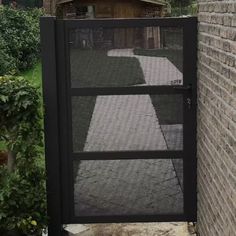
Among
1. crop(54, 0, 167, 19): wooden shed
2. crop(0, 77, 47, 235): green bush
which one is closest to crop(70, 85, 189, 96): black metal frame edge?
crop(0, 77, 47, 235): green bush

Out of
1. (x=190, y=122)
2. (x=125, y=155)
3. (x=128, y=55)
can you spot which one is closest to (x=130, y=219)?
(x=125, y=155)

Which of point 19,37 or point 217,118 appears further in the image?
point 19,37

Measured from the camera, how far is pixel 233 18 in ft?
10.3

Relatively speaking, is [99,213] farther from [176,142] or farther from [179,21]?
[179,21]

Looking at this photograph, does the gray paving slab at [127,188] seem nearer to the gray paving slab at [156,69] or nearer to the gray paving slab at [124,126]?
the gray paving slab at [124,126]

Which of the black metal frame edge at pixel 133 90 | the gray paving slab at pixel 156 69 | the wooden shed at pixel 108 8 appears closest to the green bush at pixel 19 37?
the wooden shed at pixel 108 8

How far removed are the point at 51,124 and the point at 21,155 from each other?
36 cm

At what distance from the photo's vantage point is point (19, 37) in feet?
67.4

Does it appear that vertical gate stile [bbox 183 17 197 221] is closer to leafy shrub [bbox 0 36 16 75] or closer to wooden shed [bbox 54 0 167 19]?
leafy shrub [bbox 0 36 16 75]

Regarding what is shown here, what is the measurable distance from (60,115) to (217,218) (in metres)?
1.68

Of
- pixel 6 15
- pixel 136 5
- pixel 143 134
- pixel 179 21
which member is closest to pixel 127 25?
pixel 179 21

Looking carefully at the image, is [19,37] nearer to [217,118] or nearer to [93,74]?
[93,74]

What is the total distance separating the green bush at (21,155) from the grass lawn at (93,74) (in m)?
0.35

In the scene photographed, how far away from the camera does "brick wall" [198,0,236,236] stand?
10.8ft
